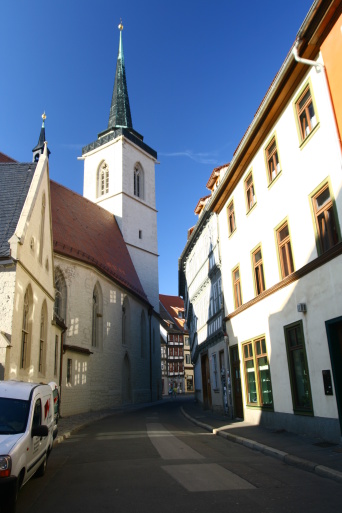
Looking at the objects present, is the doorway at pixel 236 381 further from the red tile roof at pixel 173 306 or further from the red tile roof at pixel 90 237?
the red tile roof at pixel 173 306

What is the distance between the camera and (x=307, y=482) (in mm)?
6418

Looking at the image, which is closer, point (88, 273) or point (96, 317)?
point (88, 273)

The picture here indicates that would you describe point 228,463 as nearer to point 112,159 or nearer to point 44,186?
point 44,186

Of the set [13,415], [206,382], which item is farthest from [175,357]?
[13,415]

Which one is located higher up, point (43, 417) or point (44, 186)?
point (44, 186)

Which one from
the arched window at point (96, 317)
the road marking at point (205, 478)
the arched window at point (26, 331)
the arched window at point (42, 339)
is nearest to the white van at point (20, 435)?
the road marking at point (205, 478)

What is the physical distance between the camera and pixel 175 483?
6.47 m

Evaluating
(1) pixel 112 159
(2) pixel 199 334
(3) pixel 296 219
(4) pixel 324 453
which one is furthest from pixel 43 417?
(1) pixel 112 159

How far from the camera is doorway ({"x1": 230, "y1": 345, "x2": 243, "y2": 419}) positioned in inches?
651

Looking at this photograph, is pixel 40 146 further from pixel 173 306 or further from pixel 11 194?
pixel 173 306

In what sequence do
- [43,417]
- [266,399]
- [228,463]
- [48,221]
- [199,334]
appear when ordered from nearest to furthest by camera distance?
[43,417] → [228,463] → [266,399] → [48,221] → [199,334]

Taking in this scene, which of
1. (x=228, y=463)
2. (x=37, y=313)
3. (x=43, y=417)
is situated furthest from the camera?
(x=37, y=313)

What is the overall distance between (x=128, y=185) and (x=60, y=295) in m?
21.4

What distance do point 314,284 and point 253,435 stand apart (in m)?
4.21
